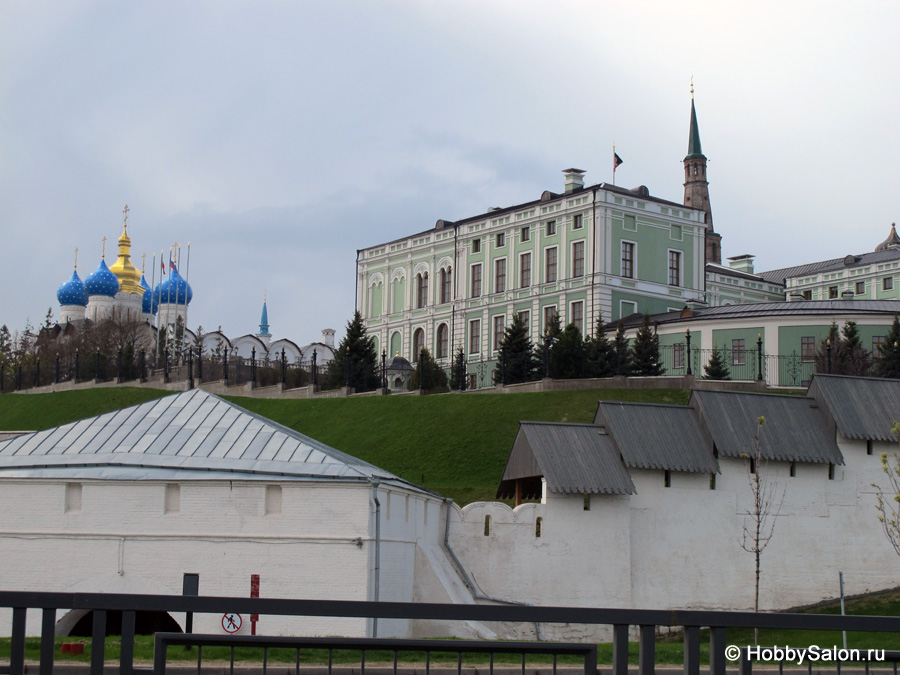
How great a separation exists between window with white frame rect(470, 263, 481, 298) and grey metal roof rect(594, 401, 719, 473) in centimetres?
3462

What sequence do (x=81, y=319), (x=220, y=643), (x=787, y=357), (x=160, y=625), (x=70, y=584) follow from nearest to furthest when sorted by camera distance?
(x=220, y=643) → (x=70, y=584) → (x=160, y=625) → (x=787, y=357) → (x=81, y=319)

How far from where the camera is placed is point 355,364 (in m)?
50.6

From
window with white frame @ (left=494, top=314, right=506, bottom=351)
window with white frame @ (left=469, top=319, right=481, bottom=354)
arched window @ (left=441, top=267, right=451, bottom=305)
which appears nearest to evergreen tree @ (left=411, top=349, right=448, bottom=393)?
window with white frame @ (left=494, top=314, right=506, bottom=351)

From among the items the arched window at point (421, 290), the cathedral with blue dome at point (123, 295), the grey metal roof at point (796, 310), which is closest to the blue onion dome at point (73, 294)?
the cathedral with blue dome at point (123, 295)

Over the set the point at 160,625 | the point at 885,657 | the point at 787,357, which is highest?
the point at 787,357

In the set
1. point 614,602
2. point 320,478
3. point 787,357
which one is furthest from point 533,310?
point 320,478

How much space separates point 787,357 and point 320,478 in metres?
Result: 27.7

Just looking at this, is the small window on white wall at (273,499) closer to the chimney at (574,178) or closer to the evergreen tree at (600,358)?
the evergreen tree at (600,358)

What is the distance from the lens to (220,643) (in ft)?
19.4

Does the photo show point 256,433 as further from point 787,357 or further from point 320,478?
point 787,357

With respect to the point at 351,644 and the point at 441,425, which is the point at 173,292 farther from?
the point at 351,644

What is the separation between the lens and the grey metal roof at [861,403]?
96.1 ft

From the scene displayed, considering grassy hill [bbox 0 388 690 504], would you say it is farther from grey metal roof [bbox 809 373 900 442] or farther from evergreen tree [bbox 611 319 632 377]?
grey metal roof [bbox 809 373 900 442]

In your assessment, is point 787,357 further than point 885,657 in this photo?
Yes
